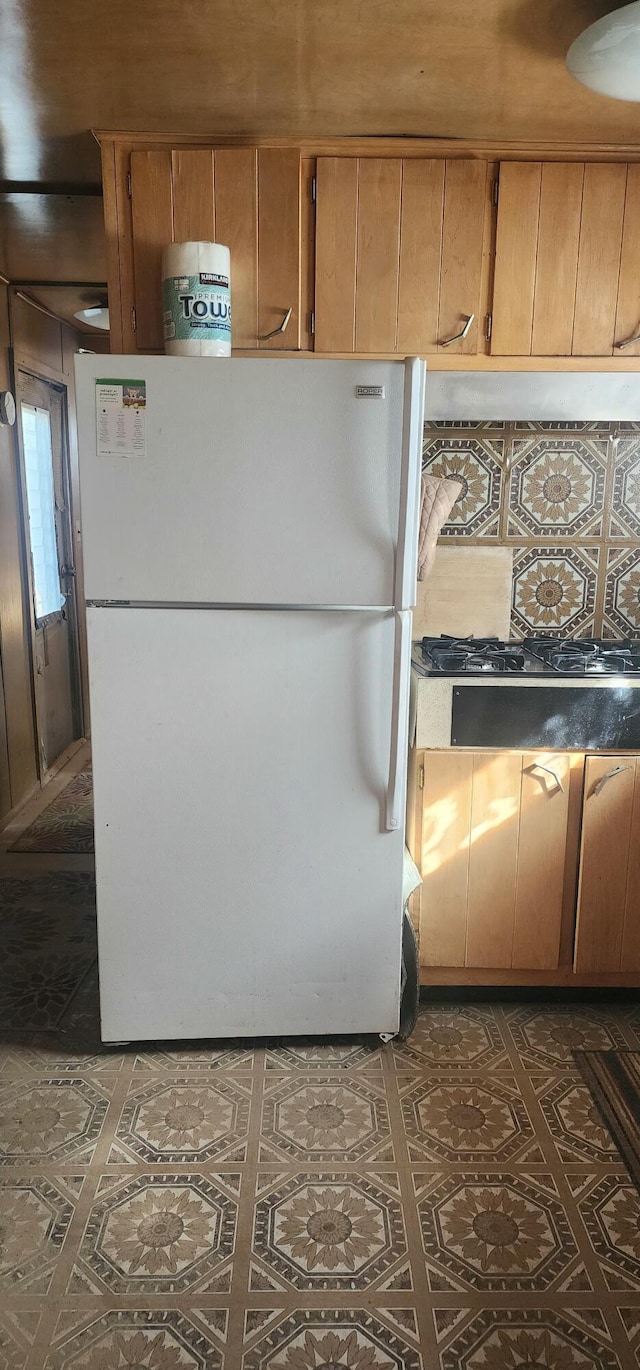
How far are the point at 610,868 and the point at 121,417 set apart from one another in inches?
65.9

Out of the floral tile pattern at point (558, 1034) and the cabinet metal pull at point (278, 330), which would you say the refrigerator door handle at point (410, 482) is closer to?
the cabinet metal pull at point (278, 330)

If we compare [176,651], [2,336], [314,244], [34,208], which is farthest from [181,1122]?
[2,336]

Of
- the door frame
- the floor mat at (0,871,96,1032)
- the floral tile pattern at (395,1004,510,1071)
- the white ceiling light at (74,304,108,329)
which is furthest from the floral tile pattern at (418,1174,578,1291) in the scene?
the white ceiling light at (74,304,108,329)

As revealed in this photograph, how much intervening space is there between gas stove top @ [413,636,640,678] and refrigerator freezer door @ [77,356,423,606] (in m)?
0.42

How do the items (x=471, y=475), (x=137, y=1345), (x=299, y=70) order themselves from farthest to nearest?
(x=471, y=475), (x=299, y=70), (x=137, y=1345)

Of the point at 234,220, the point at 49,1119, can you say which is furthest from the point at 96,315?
the point at 49,1119

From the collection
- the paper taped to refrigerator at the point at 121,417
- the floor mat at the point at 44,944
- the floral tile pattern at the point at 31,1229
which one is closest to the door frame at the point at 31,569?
the floor mat at the point at 44,944

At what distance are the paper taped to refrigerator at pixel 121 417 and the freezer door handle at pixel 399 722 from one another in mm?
695

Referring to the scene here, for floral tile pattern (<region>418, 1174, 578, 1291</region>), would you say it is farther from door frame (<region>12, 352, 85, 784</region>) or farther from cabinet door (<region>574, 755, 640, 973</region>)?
door frame (<region>12, 352, 85, 784</region>)

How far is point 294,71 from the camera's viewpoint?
1997mm

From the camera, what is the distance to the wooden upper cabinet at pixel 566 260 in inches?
93.5

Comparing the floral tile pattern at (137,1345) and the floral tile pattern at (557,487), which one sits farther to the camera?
the floral tile pattern at (557,487)

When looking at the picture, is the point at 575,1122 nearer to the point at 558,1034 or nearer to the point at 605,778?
the point at 558,1034

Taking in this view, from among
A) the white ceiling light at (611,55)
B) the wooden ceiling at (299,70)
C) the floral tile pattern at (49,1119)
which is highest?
the wooden ceiling at (299,70)
